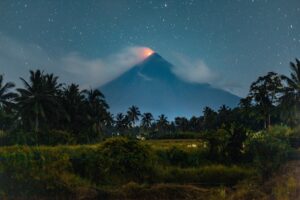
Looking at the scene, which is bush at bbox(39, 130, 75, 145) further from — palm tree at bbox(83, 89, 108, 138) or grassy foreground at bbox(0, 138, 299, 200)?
grassy foreground at bbox(0, 138, 299, 200)

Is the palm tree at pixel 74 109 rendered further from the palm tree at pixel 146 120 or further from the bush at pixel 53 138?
the palm tree at pixel 146 120

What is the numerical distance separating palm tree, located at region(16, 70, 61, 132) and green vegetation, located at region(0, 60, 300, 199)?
0.14m

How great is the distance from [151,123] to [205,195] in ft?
449

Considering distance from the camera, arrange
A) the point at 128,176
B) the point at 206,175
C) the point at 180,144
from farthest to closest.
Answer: the point at 180,144
the point at 206,175
the point at 128,176

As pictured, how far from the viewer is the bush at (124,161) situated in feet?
66.4

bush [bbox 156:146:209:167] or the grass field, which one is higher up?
the grass field

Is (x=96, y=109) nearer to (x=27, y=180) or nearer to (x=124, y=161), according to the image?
(x=124, y=161)

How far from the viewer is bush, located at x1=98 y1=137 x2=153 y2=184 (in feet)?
66.4

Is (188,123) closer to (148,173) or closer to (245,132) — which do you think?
(245,132)

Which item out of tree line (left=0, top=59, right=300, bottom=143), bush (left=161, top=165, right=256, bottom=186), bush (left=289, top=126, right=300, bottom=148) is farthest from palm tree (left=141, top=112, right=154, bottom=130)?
bush (left=161, top=165, right=256, bottom=186)

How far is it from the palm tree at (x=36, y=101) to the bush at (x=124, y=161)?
33972 millimetres

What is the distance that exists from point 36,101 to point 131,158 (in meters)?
36.5

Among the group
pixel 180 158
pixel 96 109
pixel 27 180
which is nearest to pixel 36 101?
pixel 96 109

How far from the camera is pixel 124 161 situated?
20.7 metres
